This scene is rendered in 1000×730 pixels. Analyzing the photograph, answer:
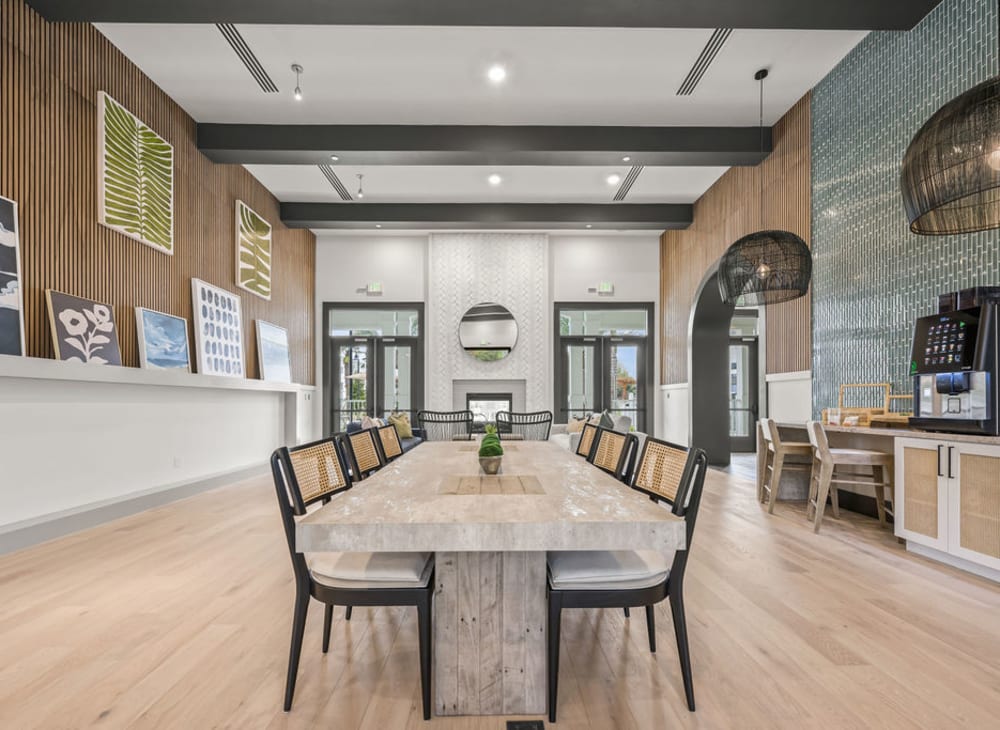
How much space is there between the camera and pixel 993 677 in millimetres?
1900

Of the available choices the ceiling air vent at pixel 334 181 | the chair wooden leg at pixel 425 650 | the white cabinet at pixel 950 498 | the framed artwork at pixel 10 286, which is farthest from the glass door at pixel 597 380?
the chair wooden leg at pixel 425 650

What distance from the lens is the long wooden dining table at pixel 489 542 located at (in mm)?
1375

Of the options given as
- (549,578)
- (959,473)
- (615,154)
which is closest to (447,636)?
(549,578)

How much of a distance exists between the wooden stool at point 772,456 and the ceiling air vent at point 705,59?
9.83ft

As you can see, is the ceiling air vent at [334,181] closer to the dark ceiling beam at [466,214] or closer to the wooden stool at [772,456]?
the dark ceiling beam at [466,214]

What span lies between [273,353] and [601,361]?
5.29 m

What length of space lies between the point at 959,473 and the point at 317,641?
336 cm

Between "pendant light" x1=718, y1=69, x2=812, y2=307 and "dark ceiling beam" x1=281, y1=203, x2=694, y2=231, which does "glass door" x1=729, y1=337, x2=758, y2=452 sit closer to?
"dark ceiling beam" x1=281, y1=203, x2=694, y2=231

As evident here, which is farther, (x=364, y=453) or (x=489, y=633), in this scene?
(x=364, y=453)

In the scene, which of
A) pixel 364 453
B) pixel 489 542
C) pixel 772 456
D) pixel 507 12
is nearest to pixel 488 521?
pixel 489 542

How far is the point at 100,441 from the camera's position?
4129 millimetres

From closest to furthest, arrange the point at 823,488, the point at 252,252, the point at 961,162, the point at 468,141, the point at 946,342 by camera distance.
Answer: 1. the point at 961,162
2. the point at 946,342
3. the point at 823,488
4. the point at 468,141
5. the point at 252,252

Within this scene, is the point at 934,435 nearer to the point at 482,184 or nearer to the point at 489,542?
the point at 489,542

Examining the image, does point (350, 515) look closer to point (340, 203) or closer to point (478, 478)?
point (478, 478)
